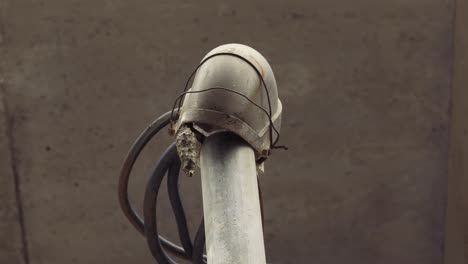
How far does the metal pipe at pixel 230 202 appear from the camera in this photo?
1.05 meters

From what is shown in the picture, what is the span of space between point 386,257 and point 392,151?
1.90 feet

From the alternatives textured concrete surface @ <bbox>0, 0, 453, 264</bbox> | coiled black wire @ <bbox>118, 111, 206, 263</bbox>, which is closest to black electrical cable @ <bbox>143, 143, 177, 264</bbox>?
coiled black wire @ <bbox>118, 111, 206, 263</bbox>

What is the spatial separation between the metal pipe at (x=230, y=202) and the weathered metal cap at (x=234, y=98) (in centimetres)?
3

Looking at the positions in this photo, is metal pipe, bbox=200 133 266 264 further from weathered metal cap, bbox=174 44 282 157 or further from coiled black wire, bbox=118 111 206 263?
coiled black wire, bbox=118 111 206 263

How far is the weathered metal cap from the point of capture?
126 cm

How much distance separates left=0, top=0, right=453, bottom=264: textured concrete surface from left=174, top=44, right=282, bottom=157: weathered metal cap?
208cm

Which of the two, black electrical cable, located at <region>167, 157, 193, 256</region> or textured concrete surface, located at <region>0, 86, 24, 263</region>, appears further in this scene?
textured concrete surface, located at <region>0, 86, 24, 263</region>

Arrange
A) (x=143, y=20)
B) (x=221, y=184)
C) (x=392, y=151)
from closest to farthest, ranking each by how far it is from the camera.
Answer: (x=221, y=184)
(x=143, y=20)
(x=392, y=151)

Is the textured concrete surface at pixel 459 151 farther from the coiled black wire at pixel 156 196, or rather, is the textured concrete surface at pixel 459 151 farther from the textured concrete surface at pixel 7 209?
the textured concrete surface at pixel 7 209

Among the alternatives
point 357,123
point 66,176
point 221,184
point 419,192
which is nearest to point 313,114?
point 357,123

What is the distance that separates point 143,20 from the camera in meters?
3.39

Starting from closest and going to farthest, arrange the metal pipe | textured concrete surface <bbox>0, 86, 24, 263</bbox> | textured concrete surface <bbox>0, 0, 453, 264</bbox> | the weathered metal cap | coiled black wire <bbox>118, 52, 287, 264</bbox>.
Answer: the metal pipe, the weathered metal cap, coiled black wire <bbox>118, 52, 287, 264</bbox>, textured concrete surface <bbox>0, 0, 453, 264</bbox>, textured concrete surface <bbox>0, 86, 24, 263</bbox>

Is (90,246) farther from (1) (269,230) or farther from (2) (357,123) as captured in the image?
(2) (357,123)

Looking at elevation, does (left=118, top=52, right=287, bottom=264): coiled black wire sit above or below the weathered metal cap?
below
